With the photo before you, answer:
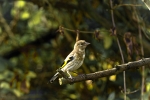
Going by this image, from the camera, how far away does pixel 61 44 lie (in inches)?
203

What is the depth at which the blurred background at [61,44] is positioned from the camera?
14.5 ft

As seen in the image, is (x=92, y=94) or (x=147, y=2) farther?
(x=92, y=94)

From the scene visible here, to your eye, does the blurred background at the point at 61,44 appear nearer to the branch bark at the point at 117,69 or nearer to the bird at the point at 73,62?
the bird at the point at 73,62

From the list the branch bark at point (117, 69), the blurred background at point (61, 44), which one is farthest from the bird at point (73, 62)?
the blurred background at point (61, 44)

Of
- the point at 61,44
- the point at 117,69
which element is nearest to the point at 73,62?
the point at 117,69

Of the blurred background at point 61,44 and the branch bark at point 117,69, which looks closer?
the branch bark at point 117,69

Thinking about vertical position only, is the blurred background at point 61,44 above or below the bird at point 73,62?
above

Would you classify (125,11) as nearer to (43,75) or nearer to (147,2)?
(43,75)

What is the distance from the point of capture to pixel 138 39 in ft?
14.3

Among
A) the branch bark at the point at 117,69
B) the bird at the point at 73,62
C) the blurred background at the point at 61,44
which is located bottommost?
the branch bark at the point at 117,69

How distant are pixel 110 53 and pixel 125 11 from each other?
429mm

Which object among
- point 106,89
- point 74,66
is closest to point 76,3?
point 106,89

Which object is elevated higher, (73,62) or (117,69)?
(73,62)

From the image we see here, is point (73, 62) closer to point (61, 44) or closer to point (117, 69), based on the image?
point (117, 69)
